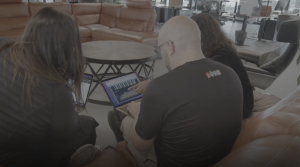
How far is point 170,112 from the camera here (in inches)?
33.7

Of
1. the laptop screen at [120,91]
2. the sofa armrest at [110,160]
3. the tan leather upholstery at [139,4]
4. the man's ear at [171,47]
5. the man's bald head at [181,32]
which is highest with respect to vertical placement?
the tan leather upholstery at [139,4]

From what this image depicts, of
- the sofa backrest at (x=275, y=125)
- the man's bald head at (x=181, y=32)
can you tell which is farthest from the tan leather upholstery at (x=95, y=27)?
the sofa backrest at (x=275, y=125)

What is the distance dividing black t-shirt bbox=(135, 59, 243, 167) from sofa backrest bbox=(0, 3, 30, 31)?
4.06 m

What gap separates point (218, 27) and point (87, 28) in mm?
3509

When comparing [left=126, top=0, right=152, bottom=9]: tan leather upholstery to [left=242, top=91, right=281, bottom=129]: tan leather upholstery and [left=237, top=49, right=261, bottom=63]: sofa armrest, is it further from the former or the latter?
[left=242, top=91, right=281, bottom=129]: tan leather upholstery

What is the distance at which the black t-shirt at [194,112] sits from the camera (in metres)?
0.84

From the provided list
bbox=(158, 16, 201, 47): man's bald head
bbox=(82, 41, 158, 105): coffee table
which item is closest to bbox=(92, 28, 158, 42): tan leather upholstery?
bbox=(82, 41, 158, 105): coffee table

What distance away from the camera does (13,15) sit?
4016 millimetres

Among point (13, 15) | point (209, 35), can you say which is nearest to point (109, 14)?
point (13, 15)

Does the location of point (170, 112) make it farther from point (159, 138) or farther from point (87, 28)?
point (87, 28)

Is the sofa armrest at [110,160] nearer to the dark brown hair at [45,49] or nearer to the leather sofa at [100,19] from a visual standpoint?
the dark brown hair at [45,49]

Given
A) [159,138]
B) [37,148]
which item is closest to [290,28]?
[159,138]

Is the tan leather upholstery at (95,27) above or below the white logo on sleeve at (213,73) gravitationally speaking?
below

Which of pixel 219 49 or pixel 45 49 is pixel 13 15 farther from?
pixel 219 49
